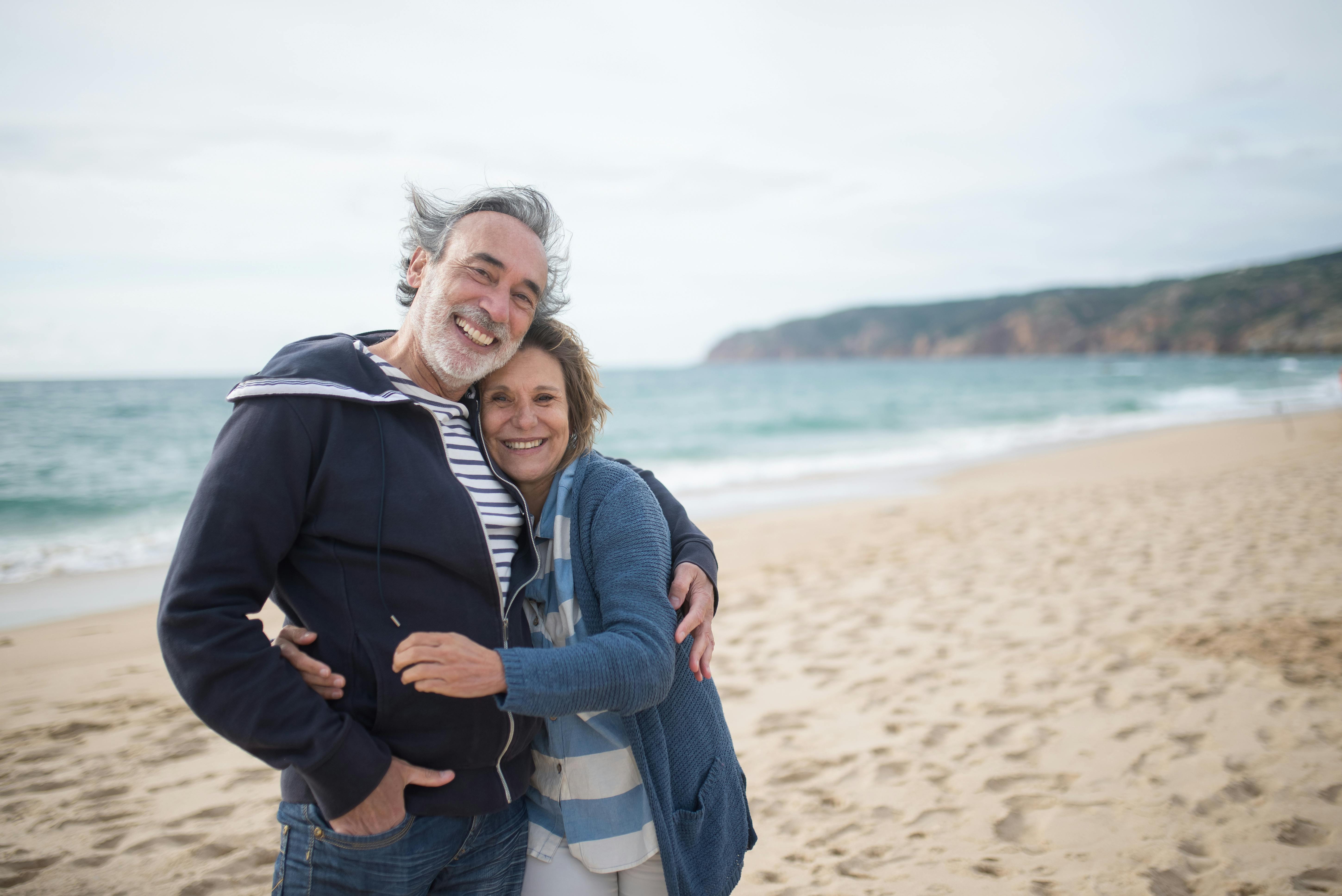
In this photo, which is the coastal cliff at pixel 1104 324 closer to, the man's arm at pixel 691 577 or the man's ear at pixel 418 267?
the man's arm at pixel 691 577

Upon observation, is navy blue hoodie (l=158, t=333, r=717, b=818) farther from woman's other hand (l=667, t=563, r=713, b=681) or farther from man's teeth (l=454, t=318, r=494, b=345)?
woman's other hand (l=667, t=563, r=713, b=681)

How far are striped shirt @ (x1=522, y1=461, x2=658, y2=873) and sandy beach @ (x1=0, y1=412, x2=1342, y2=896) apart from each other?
4.68ft

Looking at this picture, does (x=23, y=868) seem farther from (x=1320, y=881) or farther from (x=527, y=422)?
(x=1320, y=881)

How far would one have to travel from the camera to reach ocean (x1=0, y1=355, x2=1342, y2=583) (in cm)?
1126

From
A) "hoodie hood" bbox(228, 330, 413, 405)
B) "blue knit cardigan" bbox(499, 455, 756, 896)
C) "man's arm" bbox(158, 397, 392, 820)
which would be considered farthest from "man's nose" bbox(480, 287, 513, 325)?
"man's arm" bbox(158, 397, 392, 820)

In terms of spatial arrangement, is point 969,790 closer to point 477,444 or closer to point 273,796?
point 477,444

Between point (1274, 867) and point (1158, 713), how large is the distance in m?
1.31

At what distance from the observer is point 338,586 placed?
1570 mm

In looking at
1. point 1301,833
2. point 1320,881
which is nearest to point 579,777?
point 1320,881

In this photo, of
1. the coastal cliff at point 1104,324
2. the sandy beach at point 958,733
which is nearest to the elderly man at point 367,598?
the sandy beach at point 958,733

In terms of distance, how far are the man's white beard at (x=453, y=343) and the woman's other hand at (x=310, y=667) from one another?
0.71 metres

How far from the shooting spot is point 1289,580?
583cm

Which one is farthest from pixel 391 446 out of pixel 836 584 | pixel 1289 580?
pixel 1289 580

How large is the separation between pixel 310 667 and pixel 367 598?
0.17 meters
